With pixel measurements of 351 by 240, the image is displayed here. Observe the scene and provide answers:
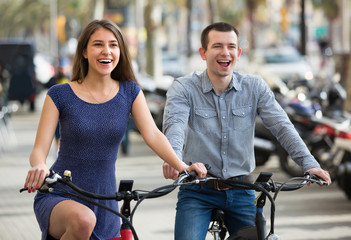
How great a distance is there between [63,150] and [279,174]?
30.2 ft

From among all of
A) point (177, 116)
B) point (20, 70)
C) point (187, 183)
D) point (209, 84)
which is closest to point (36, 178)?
point (187, 183)

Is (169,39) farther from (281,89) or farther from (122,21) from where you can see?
(281,89)

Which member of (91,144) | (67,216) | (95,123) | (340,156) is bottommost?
(340,156)

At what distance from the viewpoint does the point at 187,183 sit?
3902mm

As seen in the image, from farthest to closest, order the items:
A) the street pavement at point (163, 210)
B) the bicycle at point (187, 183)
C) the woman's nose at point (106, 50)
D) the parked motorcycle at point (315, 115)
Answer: the parked motorcycle at point (315, 115) → the street pavement at point (163, 210) → the woman's nose at point (106, 50) → the bicycle at point (187, 183)

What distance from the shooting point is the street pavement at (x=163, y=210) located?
851 cm

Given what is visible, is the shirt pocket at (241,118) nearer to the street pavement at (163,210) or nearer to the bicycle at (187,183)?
the bicycle at (187,183)

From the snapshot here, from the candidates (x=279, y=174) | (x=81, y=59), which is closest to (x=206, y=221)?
(x=81, y=59)

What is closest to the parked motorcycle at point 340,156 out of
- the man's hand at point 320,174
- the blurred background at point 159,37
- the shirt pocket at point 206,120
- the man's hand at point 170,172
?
the blurred background at point 159,37

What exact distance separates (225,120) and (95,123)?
84 cm

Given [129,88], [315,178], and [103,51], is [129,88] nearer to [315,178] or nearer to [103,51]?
[103,51]

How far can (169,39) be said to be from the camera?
108 metres

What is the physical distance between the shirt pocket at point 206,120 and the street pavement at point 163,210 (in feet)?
11.7

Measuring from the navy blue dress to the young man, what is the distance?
421 mm
